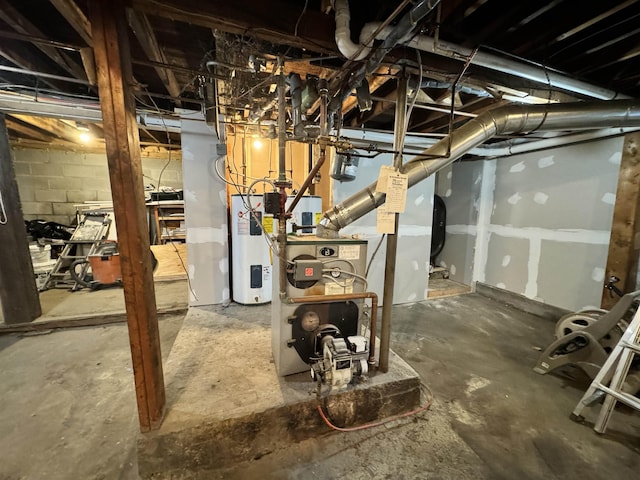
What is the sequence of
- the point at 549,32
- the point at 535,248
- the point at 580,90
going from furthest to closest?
1. the point at 535,248
2. the point at 580,90
3. the point at 549,32

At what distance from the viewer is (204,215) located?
2.75 meters

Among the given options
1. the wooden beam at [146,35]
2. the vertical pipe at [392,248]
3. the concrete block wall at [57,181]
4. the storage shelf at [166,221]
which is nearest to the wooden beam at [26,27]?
the wooden beam at [146,35]

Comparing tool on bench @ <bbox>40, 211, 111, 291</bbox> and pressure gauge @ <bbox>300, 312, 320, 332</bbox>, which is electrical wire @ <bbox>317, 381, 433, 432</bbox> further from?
tool on bench @ <bbox>40, 211, 111, 291</bbox>

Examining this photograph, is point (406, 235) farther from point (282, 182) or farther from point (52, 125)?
point (52, 125)

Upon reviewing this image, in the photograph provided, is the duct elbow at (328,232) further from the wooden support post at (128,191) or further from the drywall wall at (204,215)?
the drywall wall at (204,215)

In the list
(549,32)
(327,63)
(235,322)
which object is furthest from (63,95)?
(549,32)

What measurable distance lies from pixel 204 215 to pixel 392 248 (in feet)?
6.69

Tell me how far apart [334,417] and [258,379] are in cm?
51

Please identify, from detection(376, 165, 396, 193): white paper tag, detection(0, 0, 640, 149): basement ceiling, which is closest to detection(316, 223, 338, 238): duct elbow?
detection(376, 165, 396, 193): white paper tag

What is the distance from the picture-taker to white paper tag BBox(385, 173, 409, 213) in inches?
60.3

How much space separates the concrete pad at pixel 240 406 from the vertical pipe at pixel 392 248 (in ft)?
0.66

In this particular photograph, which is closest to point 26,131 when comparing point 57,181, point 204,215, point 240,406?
point 57,181

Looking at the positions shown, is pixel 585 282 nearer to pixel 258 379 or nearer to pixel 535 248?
pixel 535 248

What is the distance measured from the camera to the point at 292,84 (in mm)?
1710
